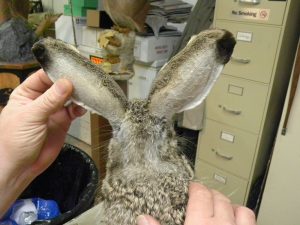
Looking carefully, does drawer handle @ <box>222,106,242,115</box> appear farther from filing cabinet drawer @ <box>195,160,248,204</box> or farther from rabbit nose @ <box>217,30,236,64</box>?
rabbit nose @ <box>217,30,236,64</box>

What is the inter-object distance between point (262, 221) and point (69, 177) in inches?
48.2

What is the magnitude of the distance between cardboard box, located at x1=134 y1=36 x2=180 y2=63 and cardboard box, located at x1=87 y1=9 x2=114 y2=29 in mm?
284

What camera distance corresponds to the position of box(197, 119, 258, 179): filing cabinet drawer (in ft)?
6.37

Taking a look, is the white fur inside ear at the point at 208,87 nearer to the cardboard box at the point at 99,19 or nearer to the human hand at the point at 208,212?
the human hand at the point at 208,212

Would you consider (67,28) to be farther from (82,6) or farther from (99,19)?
(99,19)

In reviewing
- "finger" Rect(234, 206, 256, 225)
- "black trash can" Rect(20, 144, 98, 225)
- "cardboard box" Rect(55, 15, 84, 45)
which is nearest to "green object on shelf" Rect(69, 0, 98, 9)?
"cardboard box" Rect(55, 15, 84, 45)

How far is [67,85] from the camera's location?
66 cm

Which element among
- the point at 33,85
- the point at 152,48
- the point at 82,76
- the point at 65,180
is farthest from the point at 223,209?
the point at 152,48

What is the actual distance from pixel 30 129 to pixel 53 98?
5.9 inches

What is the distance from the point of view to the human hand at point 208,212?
63 cm

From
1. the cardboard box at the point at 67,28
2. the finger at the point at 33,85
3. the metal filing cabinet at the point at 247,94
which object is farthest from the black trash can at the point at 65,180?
the cardboard box at the point at 67,28

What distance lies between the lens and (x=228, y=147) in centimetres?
202

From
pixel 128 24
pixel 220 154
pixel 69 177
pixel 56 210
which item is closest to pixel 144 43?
pixel 128 24

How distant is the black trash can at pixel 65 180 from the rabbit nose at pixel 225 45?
0.77m
